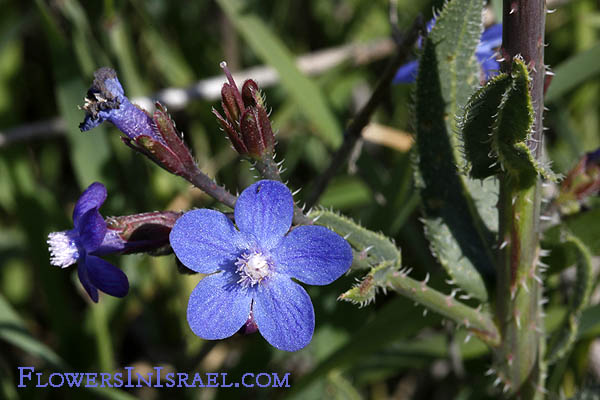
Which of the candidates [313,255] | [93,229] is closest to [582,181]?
[313,255]

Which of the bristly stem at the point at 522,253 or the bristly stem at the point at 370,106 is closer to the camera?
the bristly stem at the point at 522,253

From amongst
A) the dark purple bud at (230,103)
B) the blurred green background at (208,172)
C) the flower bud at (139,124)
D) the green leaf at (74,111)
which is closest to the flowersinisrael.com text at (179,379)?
the blurred green background at (208,172)

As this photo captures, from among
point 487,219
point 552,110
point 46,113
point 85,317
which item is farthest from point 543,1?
point 46,113

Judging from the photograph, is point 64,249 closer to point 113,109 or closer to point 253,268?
point 113,109

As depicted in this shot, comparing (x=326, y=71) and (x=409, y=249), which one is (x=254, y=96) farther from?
(x=326, y=71)

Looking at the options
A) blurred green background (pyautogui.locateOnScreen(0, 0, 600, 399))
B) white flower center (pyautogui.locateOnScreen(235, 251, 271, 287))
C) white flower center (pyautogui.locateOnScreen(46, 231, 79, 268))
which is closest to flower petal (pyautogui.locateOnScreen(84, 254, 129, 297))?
white flower center (pyautogui.locateOnScreen(46, 231, 79, 268))

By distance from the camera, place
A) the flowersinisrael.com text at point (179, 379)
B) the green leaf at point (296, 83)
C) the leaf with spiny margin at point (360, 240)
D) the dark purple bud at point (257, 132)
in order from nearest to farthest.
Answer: the dark purple bud at point (257, 132), the leaf with spiny margin at point (360, 240), the flowersinisrael.com text at point (179, 379), the green leaf at point (296, 83)

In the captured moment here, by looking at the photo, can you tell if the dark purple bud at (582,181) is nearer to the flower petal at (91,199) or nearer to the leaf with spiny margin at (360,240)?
the leaf with spiny margin at (360,240)
